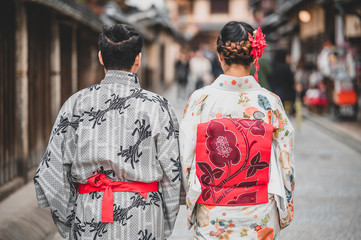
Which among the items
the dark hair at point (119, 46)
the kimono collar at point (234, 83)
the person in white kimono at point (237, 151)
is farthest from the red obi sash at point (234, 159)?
the dark hair at point (119, 46)

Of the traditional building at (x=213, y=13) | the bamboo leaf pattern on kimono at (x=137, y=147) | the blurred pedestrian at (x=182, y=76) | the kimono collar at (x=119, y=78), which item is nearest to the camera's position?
the bamboo leaf pattern on kimono at (x=137, y=147)

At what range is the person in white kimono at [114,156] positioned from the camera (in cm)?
292

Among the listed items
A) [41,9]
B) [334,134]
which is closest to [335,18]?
[334,134]

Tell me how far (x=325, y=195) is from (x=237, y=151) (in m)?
4.83

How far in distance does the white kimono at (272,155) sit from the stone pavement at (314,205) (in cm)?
249

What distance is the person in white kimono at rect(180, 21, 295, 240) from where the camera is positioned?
9.61ft

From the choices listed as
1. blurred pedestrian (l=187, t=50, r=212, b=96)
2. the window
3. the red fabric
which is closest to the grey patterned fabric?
the red fabric

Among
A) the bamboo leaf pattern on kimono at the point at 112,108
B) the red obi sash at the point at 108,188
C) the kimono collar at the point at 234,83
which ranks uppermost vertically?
the kimono collar at the point at 234,83

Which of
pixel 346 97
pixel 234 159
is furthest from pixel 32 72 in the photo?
pixel 346 97

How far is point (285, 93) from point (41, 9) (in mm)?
5964

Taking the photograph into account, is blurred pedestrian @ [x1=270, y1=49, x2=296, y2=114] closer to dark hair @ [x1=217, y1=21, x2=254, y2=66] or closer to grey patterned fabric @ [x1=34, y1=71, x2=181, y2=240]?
dark hair @ [x1=217, y1=21, x2=254, y2=66]

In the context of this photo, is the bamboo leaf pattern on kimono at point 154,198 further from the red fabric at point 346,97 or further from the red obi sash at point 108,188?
the red fabric at point 346,97

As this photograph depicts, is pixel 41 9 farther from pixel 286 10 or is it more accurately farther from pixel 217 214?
pixel 286 10

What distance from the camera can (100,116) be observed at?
2934 millimetres
